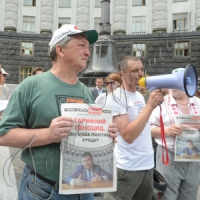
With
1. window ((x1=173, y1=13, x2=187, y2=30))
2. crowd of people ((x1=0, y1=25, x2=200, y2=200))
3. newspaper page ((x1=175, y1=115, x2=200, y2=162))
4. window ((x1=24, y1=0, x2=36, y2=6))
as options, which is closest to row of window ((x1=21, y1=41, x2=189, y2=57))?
window ((x1=173, y1=13, x2=187, y2=30))

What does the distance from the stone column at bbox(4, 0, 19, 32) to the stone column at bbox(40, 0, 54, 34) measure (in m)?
2.36

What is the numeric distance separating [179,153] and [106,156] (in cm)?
118

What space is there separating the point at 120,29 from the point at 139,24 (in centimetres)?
187

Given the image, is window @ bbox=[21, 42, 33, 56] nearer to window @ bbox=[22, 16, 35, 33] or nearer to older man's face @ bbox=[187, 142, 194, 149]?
window @ bbox=[22, 16, 35, 33]

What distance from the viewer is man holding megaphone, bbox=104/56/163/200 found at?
215 cm

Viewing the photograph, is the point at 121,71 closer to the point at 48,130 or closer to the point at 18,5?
the point at 48,130

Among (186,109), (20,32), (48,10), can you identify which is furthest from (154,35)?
(186,109)

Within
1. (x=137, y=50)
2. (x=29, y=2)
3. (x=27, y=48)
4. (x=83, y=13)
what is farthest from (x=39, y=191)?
(x=29, y=2)

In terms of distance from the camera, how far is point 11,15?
80.7ft

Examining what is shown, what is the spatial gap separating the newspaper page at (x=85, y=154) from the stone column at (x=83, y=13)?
2462 cm

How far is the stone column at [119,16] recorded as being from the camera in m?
24.3

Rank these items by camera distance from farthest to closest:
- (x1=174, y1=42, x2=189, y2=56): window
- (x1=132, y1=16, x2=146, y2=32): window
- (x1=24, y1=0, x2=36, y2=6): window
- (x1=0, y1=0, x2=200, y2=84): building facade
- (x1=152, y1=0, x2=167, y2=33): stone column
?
(x1=24, y1=0, x2=36, y2=6): window → (x1=132, y1=16, x2=146, y2=32): window → (x1=152, y1=0, x2=167, y2=33): stone column → (x1=174, y1=42, x2=189, y2=56): window → (x1=0, y1=0, x2=200, y2=84): building facade

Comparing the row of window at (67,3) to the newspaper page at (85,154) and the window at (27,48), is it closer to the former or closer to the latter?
the window at (27,48)

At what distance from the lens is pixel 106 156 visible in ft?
4.69
